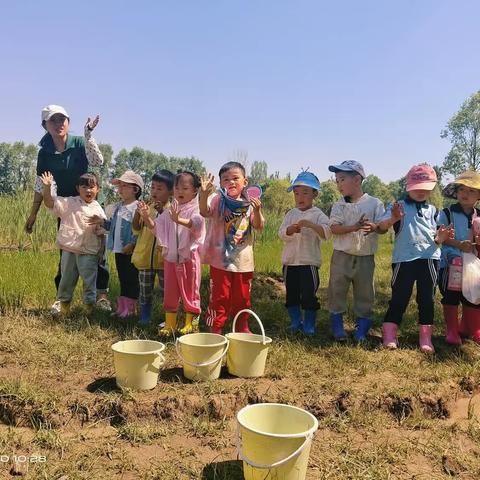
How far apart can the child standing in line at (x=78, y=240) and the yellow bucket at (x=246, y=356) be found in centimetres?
197

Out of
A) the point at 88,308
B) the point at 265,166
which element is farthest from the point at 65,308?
the point at 265,166

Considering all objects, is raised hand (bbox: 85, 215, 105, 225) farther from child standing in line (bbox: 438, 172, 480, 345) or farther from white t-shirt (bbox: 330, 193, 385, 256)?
child standing in line (bbox: 438, 172, 480, 345)

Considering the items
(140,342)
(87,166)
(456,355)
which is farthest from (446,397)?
(87,166)

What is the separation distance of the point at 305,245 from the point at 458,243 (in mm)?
1291

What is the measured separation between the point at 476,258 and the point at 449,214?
1.45 feet

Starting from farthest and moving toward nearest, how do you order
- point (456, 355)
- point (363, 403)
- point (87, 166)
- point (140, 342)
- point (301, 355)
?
1. point (87, 166)
2. point (456, 355)
3. point (301, 355)
4. point (140, 342)
5. point (363, 403)

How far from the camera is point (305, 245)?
4.03 meters

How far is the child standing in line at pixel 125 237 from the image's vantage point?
4316 millimetres

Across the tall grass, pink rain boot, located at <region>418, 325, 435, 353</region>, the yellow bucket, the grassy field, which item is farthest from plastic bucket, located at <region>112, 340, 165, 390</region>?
the tall grass

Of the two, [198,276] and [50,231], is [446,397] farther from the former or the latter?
[50,231]

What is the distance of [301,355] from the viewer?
136 inches

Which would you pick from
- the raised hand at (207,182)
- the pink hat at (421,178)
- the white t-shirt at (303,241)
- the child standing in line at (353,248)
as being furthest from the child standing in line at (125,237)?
the pink hat at (421,178)

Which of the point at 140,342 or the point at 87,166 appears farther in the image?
the point at 87,166

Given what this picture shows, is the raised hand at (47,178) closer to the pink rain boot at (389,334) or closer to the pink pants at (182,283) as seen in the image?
the pink pants at (182,283)
